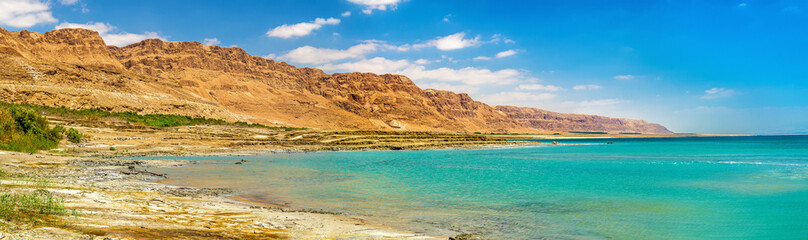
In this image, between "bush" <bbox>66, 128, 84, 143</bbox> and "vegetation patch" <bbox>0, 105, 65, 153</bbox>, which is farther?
"bush" <bbox>66, 128, 84, 143</bbox>

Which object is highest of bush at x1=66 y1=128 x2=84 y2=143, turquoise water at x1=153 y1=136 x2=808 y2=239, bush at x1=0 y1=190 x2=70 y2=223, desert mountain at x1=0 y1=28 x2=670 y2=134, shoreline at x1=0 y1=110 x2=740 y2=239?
desert mountain at x1=0 y1=28 x2=670 y2=134

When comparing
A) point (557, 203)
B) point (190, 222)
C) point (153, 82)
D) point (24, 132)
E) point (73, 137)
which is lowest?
point (557, 203)

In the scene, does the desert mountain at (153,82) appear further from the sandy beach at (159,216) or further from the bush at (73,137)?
the sandy beach at (159,216)

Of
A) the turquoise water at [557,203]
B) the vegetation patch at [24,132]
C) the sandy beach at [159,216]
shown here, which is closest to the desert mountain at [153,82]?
the vegetation patch at [24,132]

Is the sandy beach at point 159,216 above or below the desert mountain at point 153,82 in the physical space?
below

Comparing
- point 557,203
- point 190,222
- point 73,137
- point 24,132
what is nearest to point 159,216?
point 190,222

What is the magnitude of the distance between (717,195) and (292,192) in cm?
1752

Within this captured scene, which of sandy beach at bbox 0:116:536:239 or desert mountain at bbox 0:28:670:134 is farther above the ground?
desert mountain at bbox 0:28:670:134

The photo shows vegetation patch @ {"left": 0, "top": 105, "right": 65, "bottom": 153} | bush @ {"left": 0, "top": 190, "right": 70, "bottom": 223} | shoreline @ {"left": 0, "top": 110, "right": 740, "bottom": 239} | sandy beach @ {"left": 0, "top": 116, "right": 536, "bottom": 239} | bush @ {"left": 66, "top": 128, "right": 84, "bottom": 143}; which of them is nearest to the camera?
bush @ {"left": 0, "top": 190, "right": 70, "bottom": 223}

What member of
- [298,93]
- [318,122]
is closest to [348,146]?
[318,122]

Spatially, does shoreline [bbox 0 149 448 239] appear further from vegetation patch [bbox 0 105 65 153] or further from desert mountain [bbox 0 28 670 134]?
desert mountain [bbox 0 28 670 134]

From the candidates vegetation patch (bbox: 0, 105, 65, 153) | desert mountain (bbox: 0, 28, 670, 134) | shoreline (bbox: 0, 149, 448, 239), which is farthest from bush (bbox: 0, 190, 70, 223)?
desert mountain (bbox: 0, 28, 670, 134)

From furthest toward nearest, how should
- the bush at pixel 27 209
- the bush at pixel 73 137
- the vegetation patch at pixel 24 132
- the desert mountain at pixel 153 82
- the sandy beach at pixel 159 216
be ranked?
the desert mountain at pixel 153 82, the bush at pixel 73 137, the vegetation patch at pixel 24 132, the sandy beach at pixel 159 216, the bush at pixel 27 209

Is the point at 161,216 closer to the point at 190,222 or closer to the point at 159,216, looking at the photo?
the point at 159,216
